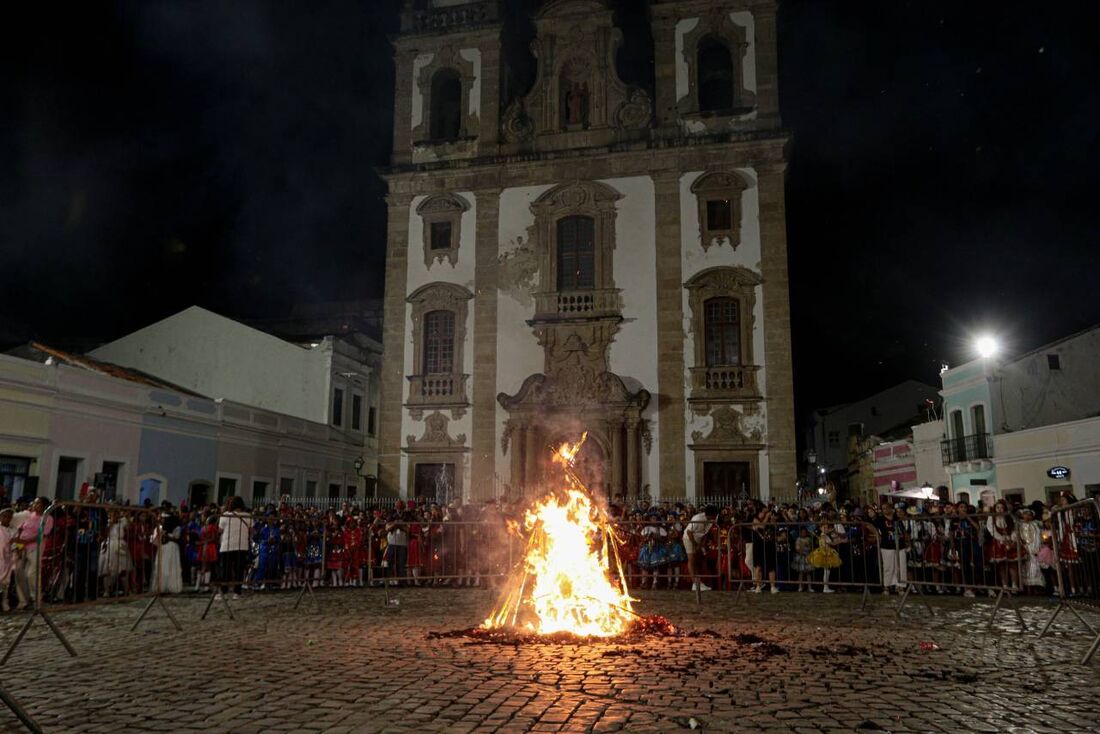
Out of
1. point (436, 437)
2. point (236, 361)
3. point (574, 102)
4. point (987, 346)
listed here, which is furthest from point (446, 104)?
point (987, 346)

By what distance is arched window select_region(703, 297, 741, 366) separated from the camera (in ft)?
82.1

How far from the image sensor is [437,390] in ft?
87.0

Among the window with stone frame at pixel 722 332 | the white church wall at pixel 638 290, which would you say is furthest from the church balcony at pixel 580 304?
the window with stone frame at pixel 722 332

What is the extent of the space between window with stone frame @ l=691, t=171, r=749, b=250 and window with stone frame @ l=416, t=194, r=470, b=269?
7.54 metres

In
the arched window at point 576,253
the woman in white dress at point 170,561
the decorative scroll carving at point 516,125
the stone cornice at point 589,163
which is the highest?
the decorative scroll carving at point 516,125

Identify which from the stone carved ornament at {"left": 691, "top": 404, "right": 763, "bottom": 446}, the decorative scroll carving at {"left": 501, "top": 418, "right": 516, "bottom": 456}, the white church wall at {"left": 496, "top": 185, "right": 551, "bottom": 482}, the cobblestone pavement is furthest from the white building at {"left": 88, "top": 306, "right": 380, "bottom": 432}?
the cobblestone pavement

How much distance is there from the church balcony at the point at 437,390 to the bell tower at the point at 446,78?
737 centimetres

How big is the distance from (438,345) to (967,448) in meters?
20.7

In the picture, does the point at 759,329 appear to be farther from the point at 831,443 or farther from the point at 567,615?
the point at 831,443

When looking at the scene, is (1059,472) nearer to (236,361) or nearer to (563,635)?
(563,635)

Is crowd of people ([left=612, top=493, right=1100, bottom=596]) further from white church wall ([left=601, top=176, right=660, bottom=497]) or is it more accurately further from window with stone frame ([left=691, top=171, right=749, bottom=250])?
window with stone frame ([left=691, top=171, right=749, bottom=250])

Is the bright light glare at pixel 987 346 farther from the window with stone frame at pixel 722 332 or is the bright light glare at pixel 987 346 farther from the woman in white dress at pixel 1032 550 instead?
the woman in white dress at pixel 1032 550

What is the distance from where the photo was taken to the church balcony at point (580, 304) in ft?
83.8

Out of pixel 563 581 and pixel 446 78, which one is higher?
pixel 446 78
